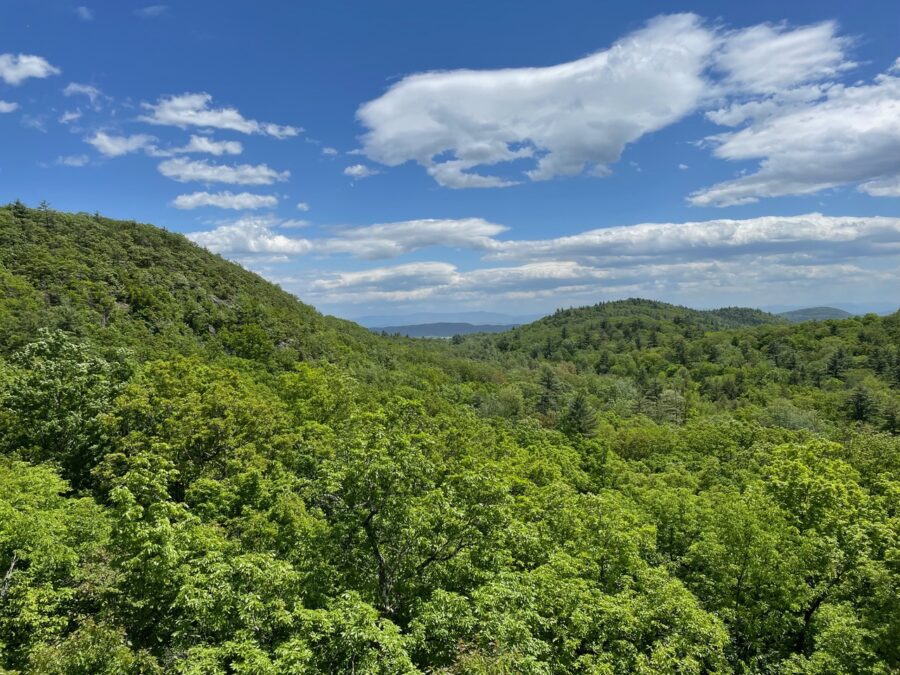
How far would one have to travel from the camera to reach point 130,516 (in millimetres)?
16953

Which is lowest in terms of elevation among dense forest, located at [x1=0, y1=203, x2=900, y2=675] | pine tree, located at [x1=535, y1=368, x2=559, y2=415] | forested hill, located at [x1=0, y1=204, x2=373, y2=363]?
pine tree, located at [x1=535, y1=368, x2=559, y2=415]

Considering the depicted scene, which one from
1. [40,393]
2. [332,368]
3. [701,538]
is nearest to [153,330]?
[332,368]

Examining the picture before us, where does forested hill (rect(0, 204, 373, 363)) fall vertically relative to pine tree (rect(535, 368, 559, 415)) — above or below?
above

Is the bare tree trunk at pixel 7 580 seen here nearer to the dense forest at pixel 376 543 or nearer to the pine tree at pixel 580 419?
the dense forest at pixel 376 543

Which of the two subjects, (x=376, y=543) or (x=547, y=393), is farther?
(x=547, y=393)

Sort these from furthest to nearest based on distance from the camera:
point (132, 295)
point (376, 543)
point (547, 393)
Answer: point (547, 393), point (132, 295), point (376, 543)

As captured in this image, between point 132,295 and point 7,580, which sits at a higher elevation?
point 132,295

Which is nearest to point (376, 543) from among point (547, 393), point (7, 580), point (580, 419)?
point (7, 580)

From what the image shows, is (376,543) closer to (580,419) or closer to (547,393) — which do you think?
(580,419)

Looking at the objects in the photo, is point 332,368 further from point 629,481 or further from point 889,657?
point 889,657

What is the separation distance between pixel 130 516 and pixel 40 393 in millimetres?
22992

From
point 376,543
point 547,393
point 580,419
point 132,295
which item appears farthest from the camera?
point 547,393

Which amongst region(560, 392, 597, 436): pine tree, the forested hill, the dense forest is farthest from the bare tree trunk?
region(560, 392, 597, 436): pine tree

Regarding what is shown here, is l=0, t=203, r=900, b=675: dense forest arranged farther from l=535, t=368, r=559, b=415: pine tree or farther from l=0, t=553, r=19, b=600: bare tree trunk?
l=535, t=368, r=559, b=415: pine tree
